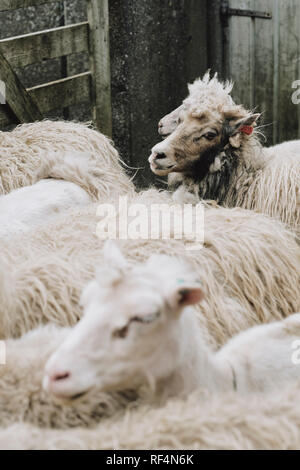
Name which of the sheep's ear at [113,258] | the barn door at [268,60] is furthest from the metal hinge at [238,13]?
the sheep's ear at [113,258]

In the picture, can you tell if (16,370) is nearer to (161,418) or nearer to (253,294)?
(161,418)

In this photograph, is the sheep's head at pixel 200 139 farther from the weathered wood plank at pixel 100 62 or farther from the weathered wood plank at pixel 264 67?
the weathered wood plank at pixel 264 67

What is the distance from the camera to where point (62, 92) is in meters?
4.98

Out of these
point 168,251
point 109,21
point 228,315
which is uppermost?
point 109,21

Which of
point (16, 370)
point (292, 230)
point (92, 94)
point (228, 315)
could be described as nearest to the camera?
point (16, 370)

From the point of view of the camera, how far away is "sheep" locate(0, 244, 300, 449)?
6.13 feet

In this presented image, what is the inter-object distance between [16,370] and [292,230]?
1855 millimetres

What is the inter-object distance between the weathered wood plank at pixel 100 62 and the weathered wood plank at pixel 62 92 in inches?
2.6

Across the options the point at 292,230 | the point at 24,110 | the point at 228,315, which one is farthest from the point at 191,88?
the point at 228,315

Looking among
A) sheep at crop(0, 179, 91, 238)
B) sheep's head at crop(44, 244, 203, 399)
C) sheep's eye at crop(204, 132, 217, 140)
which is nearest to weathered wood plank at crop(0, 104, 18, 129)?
sheep at crop(0, 179, 91, 238)

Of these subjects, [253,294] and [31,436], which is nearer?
[31,436]

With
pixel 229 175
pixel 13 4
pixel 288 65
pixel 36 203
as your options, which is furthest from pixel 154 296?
pixel 288 65

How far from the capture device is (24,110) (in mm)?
4715

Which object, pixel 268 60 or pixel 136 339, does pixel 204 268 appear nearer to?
pixel 136 339
